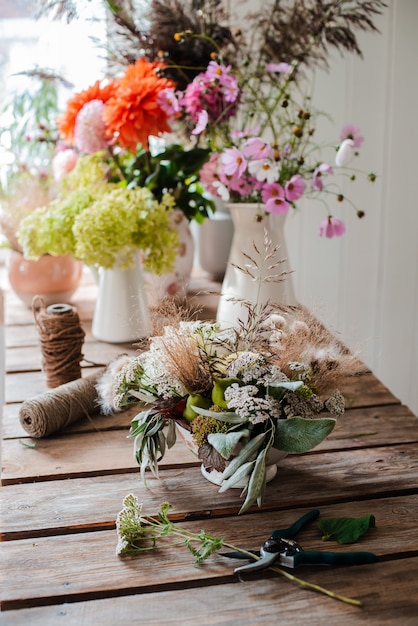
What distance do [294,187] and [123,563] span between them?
787 millimetres

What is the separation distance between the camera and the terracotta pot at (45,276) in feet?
6.16

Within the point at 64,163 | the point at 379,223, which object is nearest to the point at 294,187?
the point at 64,163

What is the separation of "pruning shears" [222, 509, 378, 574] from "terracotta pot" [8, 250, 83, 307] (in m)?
1.11

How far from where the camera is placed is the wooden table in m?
0.81

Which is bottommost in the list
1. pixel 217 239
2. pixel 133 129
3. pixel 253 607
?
pixel 253 607

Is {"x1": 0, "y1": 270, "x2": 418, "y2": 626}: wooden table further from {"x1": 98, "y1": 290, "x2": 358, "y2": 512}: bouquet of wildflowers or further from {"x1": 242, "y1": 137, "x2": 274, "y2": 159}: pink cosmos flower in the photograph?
{"x1": 242, "y1": 137, "x2": 274, "y2": 159}: pink cosmos flower

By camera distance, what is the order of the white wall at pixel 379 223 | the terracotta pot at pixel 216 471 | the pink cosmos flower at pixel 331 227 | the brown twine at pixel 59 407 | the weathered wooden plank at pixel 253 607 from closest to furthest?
the weathered wooden plank at pixel 253 607 → the terracotta pot at pixel 216 471 → the brown twine at pixel 59 407 → the pink cosmos flower at pixel 331 227 → the white wall at pixel 379 223

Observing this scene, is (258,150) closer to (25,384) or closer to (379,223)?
Answer: (25,384)

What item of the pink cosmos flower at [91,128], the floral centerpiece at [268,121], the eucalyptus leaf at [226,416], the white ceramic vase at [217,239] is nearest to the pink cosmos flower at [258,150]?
the floral centerpiece at [268,121]

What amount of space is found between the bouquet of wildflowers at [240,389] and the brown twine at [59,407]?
198mm

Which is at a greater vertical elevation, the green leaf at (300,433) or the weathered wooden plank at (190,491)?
the green leaf at (300,433)

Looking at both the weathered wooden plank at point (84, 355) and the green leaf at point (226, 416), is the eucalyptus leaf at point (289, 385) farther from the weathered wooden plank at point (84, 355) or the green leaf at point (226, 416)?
the weathered wooden plank at point (84, 355)

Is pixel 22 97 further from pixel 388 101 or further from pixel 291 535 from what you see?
pixel 291 535

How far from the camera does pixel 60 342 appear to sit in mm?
1382
